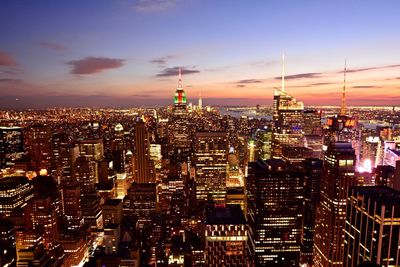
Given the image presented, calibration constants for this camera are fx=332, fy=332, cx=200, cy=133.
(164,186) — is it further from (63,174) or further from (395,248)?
(395,248)

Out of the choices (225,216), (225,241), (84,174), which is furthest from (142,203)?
(225,241)

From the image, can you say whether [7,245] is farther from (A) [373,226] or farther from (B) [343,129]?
(B) [343,129]

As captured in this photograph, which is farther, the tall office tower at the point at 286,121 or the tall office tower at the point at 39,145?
the tall office tower at the point at 286,121

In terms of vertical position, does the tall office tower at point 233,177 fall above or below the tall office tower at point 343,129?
below

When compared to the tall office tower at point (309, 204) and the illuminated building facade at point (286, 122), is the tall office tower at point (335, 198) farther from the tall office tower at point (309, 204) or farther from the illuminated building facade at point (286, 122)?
the illuminated building facade at point (286, 122)

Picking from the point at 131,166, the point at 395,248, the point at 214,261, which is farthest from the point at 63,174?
the point at 395,248

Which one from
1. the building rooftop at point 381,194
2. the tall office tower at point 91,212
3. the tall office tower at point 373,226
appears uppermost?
the building rooftop at point 381,194

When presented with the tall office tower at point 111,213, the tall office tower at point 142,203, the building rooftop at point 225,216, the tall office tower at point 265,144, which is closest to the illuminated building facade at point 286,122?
the tall office tower at point 265,144
